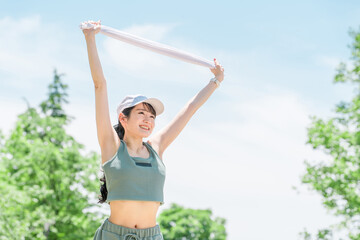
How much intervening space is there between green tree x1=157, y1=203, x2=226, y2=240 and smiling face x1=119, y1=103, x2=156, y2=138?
32.3 meters

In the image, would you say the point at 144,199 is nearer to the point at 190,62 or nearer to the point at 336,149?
the point at 190,62

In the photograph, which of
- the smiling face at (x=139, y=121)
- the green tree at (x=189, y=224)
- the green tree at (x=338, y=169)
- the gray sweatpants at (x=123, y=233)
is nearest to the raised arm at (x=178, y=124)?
the smiling face at (x=139, y=121)

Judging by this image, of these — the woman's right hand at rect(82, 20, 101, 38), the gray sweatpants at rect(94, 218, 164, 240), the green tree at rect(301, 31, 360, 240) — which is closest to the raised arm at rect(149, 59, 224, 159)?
the gray sweatpants at rect(94, 218, 164, 240)

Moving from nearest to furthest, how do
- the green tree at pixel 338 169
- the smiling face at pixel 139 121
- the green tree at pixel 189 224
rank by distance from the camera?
the smiling face at pixel 139 121
the green tree at pixel 338 169
the green tree at pixel 189 224

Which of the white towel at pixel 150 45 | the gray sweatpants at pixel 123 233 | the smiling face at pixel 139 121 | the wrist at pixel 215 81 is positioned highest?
the white towel at pixel 150 45

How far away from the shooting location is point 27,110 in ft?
79.3

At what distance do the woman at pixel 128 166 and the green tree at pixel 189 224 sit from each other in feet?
106

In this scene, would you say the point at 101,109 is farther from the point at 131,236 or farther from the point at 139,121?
the point at 131,236

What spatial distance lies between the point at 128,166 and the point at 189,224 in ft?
109

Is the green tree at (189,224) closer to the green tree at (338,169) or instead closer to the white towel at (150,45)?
the green tree at (338,169)

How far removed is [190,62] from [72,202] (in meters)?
17.6

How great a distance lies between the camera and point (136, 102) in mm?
3707

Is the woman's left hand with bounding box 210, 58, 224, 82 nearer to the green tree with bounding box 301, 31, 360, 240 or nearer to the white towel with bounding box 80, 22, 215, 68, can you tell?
the white towel with bounding box 80, 22, 215, 68

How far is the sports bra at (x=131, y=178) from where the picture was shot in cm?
342
